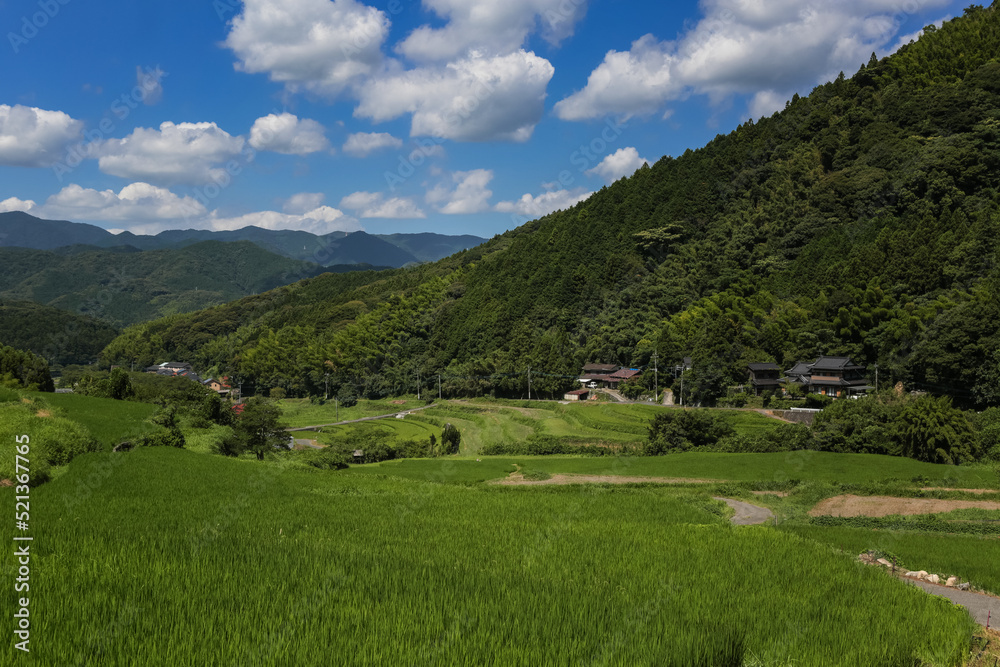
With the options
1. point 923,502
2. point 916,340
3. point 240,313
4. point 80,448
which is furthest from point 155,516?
point 240,313

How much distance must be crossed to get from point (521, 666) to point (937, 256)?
6589cm

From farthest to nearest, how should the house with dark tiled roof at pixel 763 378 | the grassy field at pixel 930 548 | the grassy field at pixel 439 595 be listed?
the house with dark tiled roof at pixel 763 378
the grassy field at pixel 930 548
the grassy field at pixel 439 595

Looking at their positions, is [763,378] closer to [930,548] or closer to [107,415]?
[930,548]

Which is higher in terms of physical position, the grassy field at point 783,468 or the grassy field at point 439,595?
the grassy field at point 439,595

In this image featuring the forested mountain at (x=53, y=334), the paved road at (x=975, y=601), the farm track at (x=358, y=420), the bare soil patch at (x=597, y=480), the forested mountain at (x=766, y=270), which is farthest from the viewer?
the forested mountain at (x=53, y=334)

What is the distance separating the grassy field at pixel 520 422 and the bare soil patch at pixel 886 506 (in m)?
20.1

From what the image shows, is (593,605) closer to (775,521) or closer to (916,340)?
(775,521)

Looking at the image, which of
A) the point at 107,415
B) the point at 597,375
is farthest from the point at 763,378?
the point at 107,415

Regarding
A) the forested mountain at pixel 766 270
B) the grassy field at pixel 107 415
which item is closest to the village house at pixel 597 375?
the forested mountain at pixel 766 270

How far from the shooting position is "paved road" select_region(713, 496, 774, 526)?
2131 centimetres

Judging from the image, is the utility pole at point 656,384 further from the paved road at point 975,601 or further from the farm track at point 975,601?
the paved road at point 975,601

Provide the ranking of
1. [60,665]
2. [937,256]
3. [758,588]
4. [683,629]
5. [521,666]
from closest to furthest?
1. [60,665]
2. [521,666]
3. [683,629]
4. [758,588]
5. [937,256]

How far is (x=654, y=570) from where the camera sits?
364 inches

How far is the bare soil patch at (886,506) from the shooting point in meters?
23.7
